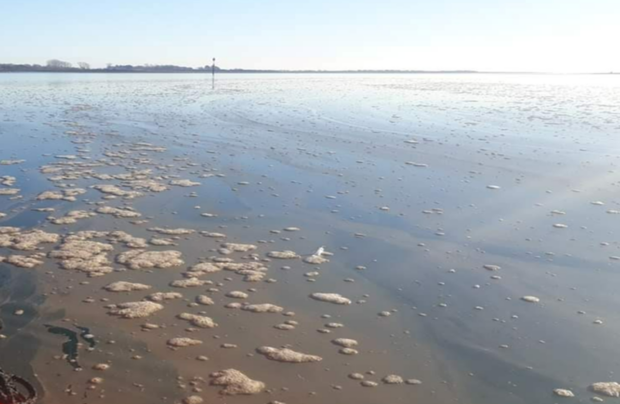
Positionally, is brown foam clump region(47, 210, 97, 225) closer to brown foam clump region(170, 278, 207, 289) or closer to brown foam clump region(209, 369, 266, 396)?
brown foam clump region(170, 278, 207, 289)

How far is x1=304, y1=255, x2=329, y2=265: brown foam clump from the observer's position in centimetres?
728

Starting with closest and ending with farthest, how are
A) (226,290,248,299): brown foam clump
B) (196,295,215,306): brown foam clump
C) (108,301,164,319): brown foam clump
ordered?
1. (108,301,164,319): brown foam clump
2. (196,295,215,306): brown foam clump
3. (226,290,248,299): brown foam clump

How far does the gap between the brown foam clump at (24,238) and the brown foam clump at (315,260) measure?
11.3 ft

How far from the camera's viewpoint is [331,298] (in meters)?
6.20

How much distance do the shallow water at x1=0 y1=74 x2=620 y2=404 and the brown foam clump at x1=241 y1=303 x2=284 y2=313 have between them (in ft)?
0.44

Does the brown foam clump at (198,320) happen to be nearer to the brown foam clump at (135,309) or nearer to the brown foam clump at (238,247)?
the brown foam clump at (135,309)

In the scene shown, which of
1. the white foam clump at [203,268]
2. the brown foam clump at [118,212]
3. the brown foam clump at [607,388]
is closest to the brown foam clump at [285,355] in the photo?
the white foam clump at [203,268]

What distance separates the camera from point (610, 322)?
18.8ft

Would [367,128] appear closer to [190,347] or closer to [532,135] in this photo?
Answer: [532,135]

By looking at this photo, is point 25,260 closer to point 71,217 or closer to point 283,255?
point 71,217

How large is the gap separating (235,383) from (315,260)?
295cm

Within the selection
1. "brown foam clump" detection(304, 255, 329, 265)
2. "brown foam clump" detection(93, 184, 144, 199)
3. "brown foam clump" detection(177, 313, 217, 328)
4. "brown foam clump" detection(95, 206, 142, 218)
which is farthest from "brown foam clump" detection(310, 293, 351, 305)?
"brown foam clump" detection(93, 184, 144, 199)

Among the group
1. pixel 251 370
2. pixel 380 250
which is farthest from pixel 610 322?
pixel 251 370

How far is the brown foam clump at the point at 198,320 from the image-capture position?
5.54 m
